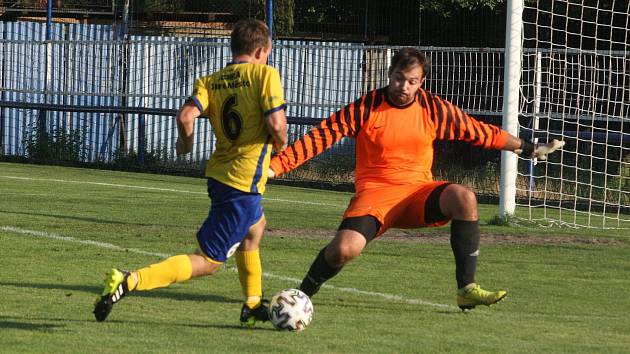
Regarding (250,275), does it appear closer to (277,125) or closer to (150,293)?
(277,125)

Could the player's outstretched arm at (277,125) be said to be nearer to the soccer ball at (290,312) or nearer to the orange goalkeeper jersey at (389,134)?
the orange goalkeeper jersey at (389,134)

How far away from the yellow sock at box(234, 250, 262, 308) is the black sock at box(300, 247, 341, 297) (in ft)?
1.45

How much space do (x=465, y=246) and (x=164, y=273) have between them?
6.49 ft

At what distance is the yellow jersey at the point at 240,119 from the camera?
24.2ft

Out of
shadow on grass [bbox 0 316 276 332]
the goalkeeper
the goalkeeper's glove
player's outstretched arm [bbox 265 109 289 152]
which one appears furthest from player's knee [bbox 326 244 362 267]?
the goalkeeper's glove

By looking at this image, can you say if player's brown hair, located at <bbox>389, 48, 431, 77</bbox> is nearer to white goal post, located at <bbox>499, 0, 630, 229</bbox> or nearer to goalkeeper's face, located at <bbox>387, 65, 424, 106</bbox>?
goalkeeper's face, located at <bbox>387, 65, 424, 106</bbox>

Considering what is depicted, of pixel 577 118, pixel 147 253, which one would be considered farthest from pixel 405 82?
pixel 577 118

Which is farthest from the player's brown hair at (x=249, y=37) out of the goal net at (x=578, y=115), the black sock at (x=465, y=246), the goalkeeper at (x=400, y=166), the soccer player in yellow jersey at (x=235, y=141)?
the goal net at (x=578, y=115)

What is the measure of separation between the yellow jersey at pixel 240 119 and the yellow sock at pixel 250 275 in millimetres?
482

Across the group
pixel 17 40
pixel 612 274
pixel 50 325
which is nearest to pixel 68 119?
pixel 17 40

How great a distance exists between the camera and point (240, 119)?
7434mm

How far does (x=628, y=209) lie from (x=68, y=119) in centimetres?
1089

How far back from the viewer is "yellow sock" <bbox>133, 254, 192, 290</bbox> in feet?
24.1

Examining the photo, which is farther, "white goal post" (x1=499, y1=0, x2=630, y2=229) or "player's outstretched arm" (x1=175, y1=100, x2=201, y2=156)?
"white goal post" (x1=499, y1=0, x2=630, y2=229)
